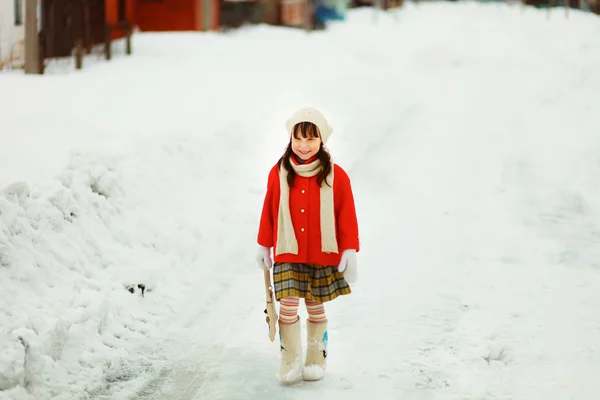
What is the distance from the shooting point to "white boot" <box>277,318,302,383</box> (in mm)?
4535

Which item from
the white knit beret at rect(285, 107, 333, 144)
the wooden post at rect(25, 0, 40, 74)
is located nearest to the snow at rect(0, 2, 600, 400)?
the wooden post at rect(25, 0, 40, 74)

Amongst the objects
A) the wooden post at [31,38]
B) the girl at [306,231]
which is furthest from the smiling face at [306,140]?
the wooden post at [31,38]

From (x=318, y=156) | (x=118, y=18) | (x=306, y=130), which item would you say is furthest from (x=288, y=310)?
(x=118, y=18)

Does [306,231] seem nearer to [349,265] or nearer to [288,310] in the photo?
[349,265]

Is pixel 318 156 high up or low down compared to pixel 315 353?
up

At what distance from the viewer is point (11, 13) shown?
15234 mm

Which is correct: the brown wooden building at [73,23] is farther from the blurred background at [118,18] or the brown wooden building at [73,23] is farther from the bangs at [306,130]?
the bangs at [306,130]

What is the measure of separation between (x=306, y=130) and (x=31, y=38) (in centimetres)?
982

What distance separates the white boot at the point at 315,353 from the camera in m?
4.59

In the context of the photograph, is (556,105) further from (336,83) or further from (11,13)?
(11,13)

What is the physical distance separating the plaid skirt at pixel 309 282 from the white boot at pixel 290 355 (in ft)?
0.69

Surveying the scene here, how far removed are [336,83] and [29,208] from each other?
1064cm

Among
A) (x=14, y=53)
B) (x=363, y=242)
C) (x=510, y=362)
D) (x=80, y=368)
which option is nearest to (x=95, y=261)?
(x=80, y=368)

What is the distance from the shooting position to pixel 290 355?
4.56 metres
